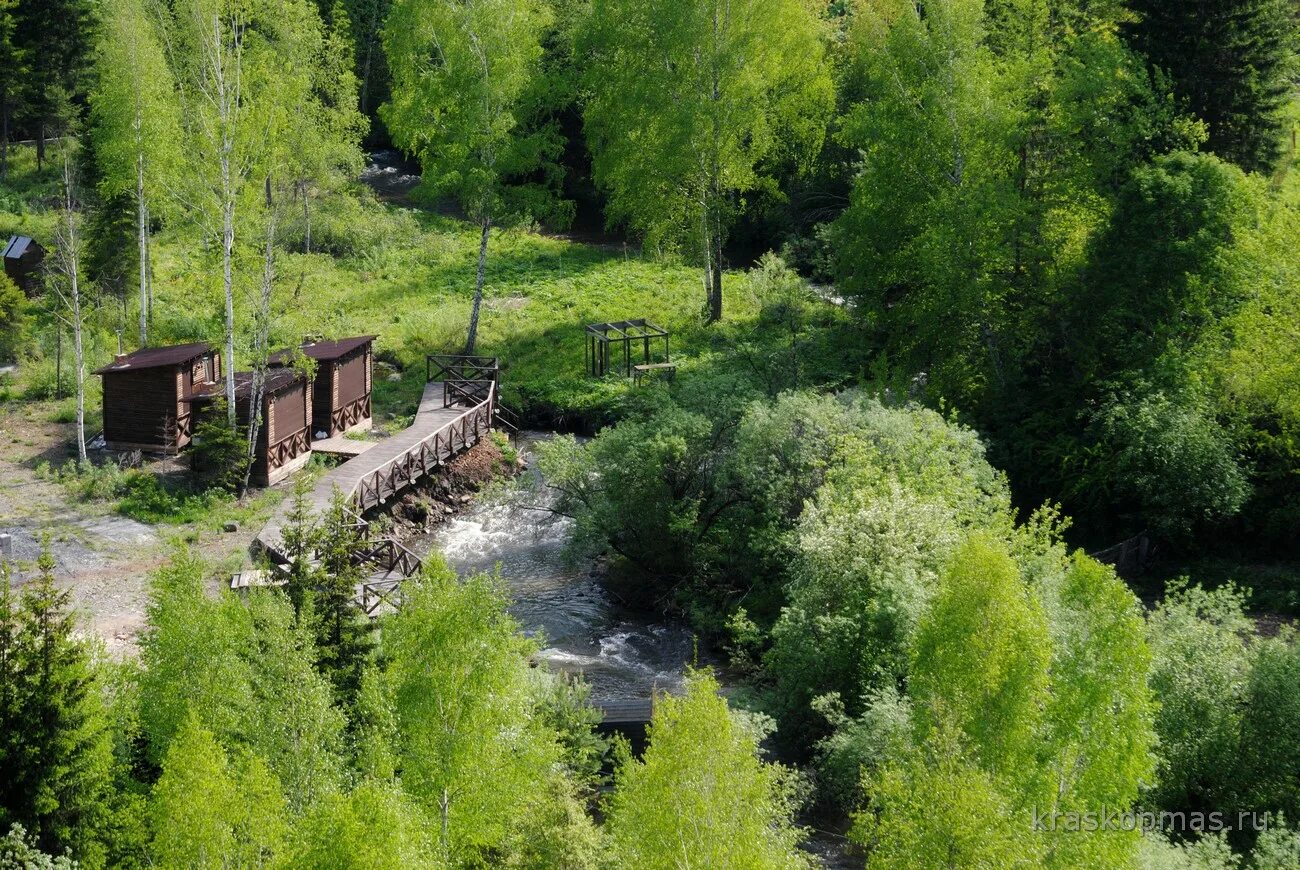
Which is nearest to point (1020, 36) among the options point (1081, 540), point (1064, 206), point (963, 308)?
point (1064, 206)

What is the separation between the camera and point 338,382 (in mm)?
38750

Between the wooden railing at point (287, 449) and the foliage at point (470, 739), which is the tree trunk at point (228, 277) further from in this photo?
the foliage at point (470, 739)

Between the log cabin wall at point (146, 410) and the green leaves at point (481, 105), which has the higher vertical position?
the green leaves at point (481, 105)

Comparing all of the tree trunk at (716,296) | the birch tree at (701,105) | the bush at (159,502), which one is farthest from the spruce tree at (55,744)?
the tree trunk at (716,296)

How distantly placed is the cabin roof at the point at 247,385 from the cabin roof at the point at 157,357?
0.96 m

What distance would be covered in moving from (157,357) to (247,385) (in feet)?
9.12

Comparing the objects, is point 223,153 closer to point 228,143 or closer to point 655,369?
point 228,143

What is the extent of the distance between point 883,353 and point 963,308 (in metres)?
2.50

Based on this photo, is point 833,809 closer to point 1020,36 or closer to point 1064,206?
point 1064,206

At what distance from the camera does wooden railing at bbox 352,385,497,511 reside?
34.0 m

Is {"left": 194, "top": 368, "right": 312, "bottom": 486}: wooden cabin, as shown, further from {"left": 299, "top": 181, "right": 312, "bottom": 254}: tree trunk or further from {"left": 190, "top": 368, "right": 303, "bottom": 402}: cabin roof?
{"left": 299, "top": 181, "right": 312, "bottom": 254}: tree trunk

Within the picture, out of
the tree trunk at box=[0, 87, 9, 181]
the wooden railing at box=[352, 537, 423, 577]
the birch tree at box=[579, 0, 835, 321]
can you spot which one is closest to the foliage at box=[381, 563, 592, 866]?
the wooden railing at box=[352, 537, 423, 577]

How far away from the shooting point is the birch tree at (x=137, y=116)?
4278 centimetres

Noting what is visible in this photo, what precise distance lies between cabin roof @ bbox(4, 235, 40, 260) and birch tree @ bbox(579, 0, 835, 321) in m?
21.0
